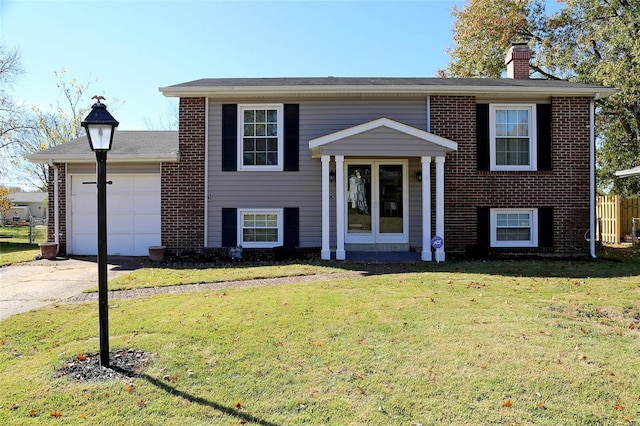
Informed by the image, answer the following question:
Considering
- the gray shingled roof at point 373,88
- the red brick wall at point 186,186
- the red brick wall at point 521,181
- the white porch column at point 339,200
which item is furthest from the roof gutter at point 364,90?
the white porch column at point 339,200

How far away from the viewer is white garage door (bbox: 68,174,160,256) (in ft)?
38.6

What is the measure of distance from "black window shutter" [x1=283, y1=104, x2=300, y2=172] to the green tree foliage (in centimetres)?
1401

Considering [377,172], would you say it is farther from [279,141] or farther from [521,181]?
[521,181]

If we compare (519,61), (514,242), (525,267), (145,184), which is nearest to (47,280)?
(145,184)

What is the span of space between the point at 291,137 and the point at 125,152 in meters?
4.58

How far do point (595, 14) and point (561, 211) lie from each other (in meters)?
13.6

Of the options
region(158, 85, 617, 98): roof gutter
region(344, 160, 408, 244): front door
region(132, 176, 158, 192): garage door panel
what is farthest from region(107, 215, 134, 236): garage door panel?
region(344, 160, 408, 244): front door

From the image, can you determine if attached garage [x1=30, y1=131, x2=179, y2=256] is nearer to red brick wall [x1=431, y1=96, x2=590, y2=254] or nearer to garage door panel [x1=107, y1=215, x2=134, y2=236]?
garage door panel [x1=107, y1=215, x2=134, y2=236]

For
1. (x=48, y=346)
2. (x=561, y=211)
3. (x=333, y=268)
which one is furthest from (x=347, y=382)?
(x=561, y=211)

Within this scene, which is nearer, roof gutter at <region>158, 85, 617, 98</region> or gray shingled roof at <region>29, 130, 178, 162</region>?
roof gutter at <region>158, 85, 617, 98</region>

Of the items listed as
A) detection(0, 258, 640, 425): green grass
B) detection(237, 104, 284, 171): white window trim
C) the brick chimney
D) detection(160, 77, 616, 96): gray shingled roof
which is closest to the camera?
detection(0, 258, 640, 425): green grass

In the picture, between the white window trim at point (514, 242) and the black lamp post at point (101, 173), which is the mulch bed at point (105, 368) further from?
the white window trim at point (514, 242)

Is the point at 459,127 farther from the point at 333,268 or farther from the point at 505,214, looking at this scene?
the point at 333,268

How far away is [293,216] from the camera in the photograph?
1141cm
